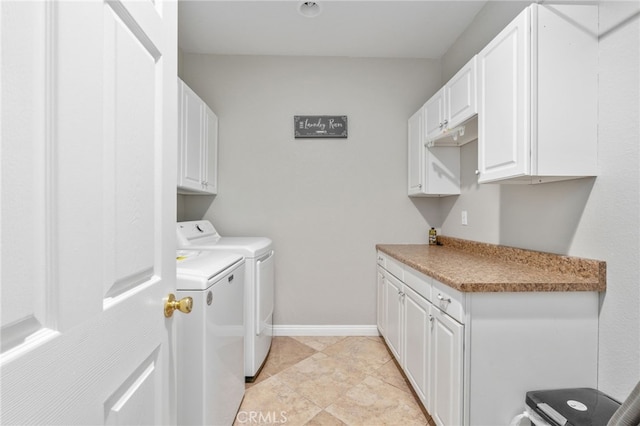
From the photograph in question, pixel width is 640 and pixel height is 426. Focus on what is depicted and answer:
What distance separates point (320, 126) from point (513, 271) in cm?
205

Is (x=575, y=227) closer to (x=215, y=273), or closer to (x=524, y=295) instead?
(x=524, y=295)

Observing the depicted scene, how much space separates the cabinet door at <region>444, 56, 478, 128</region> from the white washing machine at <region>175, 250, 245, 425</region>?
1.69 meters

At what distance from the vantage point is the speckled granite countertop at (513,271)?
4.16ft

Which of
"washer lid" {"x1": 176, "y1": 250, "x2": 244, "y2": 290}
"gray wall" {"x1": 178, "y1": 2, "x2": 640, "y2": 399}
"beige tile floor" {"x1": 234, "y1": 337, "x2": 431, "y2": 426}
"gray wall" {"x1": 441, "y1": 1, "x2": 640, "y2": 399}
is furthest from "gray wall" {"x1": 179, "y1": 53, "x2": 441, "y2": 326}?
"gray wall" {"x1": 441, "y1": 1, "x2": 640, "y2": 399}

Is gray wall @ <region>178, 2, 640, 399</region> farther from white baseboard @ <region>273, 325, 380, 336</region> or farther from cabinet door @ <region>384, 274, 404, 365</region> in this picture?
cabinet door @ <region>384, 274, 404, 365</region>

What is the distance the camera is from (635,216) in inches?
45.7

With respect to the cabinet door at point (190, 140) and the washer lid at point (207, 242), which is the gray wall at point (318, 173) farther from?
the cabinet door at point (190, 140)

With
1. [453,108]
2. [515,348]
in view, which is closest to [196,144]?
[453,108]

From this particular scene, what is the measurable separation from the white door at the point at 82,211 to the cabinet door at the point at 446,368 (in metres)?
1.16

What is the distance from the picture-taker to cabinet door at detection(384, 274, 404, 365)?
212cm

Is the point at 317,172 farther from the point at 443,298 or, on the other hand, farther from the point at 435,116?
the point at 443,298

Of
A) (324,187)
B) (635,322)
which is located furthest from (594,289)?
(324,187)

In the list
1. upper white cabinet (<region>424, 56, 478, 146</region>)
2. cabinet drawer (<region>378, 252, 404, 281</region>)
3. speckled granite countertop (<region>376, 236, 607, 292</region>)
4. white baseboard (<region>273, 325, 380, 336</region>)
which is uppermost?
upper white cabinet (<region>424, 56, 478, 146</region>)

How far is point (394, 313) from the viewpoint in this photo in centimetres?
226
